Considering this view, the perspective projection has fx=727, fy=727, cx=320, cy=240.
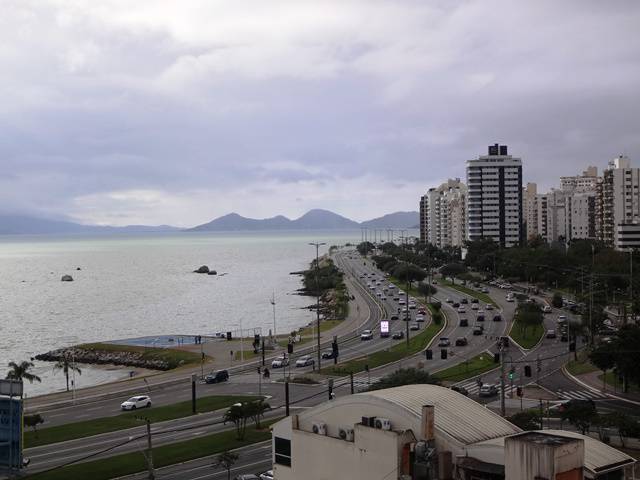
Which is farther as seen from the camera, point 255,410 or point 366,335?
point 366,335

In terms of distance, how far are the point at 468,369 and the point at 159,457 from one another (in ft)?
77.1

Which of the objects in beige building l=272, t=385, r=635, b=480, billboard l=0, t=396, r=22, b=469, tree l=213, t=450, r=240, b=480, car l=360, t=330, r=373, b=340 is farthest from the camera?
car l=360, t=330, r=373, b=340

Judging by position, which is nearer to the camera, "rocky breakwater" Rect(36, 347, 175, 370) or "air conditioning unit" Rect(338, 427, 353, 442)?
"air conditioning unit" Rect(338, 427, 353, 442)

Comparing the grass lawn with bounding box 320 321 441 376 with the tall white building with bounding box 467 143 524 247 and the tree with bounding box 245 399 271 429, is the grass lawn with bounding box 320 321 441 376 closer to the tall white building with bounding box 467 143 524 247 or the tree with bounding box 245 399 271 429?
the tree with bounding box 245 399 271 429

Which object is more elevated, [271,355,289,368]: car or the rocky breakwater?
[271,355,289,368]: car

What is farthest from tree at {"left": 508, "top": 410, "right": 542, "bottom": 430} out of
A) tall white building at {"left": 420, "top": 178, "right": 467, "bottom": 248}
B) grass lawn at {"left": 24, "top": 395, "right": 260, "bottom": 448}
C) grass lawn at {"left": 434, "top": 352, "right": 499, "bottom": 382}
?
tall white building at {"left": 420, "top": 178, "right": 467, "bottom": 248}

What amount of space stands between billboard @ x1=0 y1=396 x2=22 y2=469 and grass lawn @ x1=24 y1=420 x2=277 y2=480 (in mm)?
7634

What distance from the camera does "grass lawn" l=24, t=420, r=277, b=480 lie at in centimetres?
2623

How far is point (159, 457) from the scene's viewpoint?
28.2m

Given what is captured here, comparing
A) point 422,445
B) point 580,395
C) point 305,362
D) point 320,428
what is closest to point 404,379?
point 580,395

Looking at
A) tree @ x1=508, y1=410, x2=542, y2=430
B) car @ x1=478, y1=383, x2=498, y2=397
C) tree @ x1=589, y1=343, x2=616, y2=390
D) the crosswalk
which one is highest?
tree @ x1=589, y1=343, x2=616, y2=390

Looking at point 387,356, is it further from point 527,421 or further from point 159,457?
point 159,457

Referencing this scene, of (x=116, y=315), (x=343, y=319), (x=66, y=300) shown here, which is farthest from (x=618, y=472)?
(x=66, y=300)

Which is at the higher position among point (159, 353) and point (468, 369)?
point (468, 369)
